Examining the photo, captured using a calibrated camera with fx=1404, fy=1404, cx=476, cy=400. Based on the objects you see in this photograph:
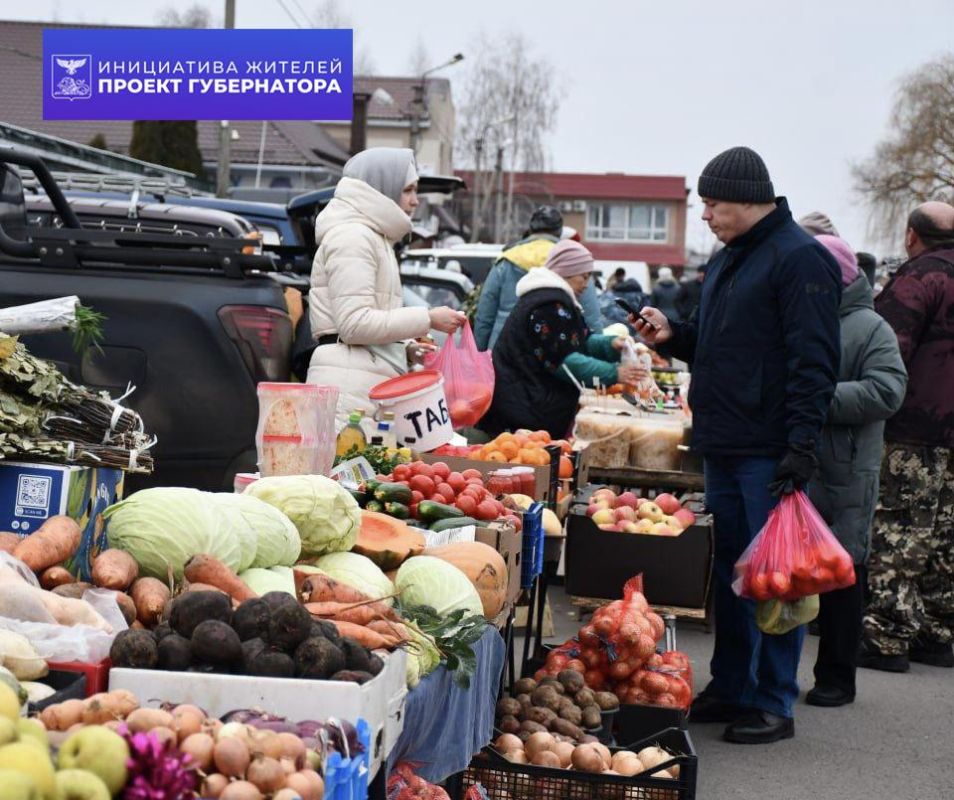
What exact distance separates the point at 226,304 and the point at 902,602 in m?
4.08

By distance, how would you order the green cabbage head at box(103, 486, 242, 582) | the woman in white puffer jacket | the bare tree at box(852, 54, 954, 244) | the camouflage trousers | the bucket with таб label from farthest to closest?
the bare tree at box(852, 54, 954, 244)
the camouflage trousers
the woman in white puffer jacket
the bucket with таб label
the green cabbage head at box(103, 486, 242, 582)

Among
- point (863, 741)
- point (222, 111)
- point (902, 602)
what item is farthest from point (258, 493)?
point (222, 111)

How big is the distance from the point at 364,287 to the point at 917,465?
3.46 meters

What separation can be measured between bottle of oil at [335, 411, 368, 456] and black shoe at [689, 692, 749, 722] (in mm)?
1948

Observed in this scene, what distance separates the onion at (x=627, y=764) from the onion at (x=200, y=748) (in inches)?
97.1

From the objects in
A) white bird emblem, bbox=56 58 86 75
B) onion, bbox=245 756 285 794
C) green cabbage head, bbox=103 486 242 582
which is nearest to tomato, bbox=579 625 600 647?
green cabbage head, bbox=103 486 242 582

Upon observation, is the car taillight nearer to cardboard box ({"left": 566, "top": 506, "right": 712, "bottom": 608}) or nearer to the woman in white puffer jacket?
the woman in white puffer jacket

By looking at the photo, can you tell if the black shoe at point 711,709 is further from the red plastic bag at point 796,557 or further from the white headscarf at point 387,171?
the white headscarf at point 387,171

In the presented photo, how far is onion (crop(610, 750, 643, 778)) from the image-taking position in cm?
457

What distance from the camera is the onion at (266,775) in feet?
7.59

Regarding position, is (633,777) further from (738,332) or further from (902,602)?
(902,602)

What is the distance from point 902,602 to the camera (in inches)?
307

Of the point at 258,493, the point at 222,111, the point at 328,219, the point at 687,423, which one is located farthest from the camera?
the point at 222,111

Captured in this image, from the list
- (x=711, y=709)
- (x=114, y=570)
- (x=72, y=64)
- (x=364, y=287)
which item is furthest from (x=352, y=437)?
(x=72, y=64)
